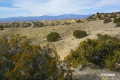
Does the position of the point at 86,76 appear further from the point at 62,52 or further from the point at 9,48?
the point at 62,52

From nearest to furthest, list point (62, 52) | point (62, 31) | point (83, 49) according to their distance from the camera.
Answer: point (83, 49), point (62, 52), point (62, 31)

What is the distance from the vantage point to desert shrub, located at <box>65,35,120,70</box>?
12752mm

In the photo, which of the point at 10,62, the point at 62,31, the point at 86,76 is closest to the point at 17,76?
the point at 10,62

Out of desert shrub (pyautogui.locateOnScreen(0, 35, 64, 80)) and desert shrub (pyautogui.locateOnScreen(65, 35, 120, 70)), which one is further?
desert shrub (pyautogui.locateOnScreen(65, 35, 120, 70))

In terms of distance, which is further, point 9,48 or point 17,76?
point 9,48

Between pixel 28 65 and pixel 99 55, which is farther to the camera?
pixel 99 55

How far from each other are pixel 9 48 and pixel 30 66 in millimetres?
1749

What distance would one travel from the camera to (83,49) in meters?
13.9

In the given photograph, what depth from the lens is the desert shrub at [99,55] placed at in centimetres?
1275

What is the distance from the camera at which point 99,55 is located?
1333cm

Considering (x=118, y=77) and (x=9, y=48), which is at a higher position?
(x=9, y=48)

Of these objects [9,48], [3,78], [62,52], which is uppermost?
[9,48]

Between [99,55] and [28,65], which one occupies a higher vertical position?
[28,65]

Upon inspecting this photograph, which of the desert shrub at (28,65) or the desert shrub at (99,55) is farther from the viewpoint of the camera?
the desert shrub at (99,55)
